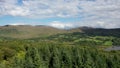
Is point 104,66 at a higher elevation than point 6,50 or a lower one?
lower

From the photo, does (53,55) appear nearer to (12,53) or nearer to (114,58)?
(12,53)

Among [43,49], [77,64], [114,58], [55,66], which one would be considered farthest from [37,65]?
[114,58]

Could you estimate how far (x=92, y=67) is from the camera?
8788 cm

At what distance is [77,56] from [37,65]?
1754 centimetres

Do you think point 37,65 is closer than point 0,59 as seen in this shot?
Yes

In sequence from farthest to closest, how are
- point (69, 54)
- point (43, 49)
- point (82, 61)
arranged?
1. point (43, 49)
2. point (69, 54)
3. point (82, 61)

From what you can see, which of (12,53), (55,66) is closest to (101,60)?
(55,66)

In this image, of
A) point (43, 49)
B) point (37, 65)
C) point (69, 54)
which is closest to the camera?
point (37, 65)

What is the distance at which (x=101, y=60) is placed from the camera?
96.4 meters

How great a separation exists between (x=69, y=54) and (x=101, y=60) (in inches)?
534

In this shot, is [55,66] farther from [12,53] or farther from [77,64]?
[12,53]

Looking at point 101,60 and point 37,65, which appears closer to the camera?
point 37,65

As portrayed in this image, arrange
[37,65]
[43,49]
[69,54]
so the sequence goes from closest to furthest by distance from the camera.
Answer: [37,65], [69,54], [43,49]

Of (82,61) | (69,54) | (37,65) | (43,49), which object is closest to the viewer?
(37,65)
